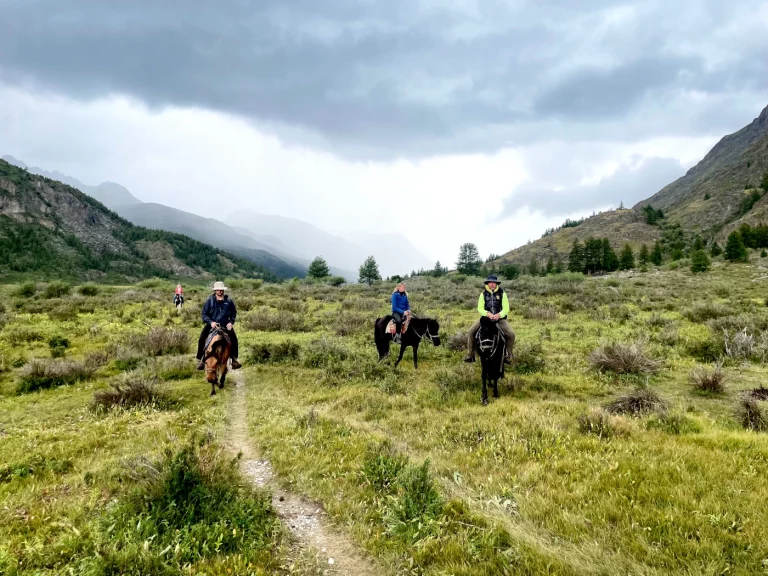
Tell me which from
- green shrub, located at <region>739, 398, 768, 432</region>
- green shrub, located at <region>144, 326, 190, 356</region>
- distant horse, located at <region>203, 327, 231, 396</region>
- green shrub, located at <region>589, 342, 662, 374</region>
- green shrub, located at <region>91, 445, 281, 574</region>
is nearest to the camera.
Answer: green shrub, located at <region>91, 445, 281, 574</region>

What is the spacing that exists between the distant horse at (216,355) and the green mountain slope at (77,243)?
9519 cm

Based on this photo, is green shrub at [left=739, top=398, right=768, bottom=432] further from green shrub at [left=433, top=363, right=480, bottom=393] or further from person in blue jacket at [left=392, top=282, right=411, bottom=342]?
person in blue jacket at [left=392, top=282, right=411, bottom=342]

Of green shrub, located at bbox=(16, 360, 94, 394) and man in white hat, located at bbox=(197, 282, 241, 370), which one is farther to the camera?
man in white hat, located at bbox=(197, 282, 241, 370)

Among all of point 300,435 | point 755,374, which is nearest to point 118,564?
point 300,435

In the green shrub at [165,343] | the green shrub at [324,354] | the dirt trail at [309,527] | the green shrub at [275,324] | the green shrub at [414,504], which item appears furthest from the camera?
the green shrub at [275,324]

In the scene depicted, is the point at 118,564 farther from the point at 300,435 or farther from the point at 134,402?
the point at 134,402

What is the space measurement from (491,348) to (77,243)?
13556 cm

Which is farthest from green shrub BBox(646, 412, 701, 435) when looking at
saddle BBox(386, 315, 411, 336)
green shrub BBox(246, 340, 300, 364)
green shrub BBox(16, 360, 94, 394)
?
green shrub BBox(16, 360, 94, 394)

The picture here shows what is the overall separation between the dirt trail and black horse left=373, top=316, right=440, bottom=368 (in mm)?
6650

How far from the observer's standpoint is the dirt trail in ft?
12.6

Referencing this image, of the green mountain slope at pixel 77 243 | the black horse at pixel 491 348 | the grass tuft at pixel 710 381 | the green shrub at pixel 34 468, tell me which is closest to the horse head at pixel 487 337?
the black horse at pixel 491 348

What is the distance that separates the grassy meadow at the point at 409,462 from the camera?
3643 millimetres

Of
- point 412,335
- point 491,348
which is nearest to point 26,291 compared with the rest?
point 412,335

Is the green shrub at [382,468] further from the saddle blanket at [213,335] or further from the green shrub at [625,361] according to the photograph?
the green shrub at [625,361]
